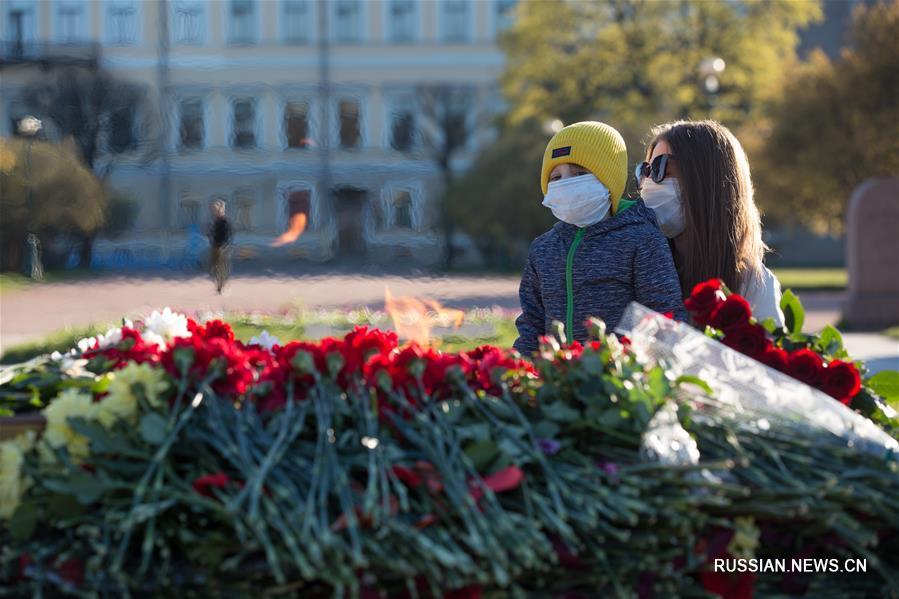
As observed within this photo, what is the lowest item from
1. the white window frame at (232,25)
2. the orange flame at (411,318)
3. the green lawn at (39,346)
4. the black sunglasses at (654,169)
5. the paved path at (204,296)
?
the paved path at (204,296)

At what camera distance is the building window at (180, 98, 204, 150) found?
4431 centimetres

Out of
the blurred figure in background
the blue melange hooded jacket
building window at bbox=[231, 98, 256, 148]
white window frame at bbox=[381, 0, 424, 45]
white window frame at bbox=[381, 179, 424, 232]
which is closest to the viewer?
the blue melange hooded jacket

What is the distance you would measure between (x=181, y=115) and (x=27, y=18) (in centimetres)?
573

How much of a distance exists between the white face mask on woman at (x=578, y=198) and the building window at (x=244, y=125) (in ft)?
136

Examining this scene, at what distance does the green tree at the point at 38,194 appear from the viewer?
3173cm

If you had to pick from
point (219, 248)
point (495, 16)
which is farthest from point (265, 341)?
point (495, 16)

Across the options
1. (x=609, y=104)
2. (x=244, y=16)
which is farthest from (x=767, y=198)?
(x=244, y=16)

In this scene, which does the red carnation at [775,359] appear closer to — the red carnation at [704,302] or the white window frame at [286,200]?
the red carnation at [704,302]

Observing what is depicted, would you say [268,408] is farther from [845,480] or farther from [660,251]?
[660,251]

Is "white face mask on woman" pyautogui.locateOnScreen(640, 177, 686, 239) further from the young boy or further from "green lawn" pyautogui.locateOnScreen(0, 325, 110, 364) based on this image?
"green lawn" pyautogui.locateOnScreen(0, 325, 110, 364)

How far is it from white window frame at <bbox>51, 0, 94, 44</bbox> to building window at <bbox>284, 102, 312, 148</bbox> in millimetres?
6794

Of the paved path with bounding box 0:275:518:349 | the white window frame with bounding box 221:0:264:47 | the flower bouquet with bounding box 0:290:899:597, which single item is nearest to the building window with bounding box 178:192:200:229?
the white window frame with bounding box 221:0:264:47

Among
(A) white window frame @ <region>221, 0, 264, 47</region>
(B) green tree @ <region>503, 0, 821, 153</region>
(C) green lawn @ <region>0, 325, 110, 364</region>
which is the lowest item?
(C) green lawn @ <region>0, 325, 110, 364</region>

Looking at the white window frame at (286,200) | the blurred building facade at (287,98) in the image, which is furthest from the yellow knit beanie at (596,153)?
the white window frame at (286,200)
